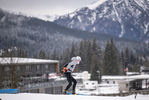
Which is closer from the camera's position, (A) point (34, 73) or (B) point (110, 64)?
(A) point (34, 73)

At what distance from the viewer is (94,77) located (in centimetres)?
6188

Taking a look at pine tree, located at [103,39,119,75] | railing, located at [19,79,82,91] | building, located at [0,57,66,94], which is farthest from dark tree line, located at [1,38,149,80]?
railing, located at [19,79,82,91]

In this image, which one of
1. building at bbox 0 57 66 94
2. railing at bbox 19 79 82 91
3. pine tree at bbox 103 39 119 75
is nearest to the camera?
railing at bbox 19 79 82 91

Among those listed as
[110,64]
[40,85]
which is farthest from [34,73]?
[110,64]

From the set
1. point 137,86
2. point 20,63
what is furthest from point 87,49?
point 20,63

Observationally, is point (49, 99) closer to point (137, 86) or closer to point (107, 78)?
point (137, 86)

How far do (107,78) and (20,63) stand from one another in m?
35.7

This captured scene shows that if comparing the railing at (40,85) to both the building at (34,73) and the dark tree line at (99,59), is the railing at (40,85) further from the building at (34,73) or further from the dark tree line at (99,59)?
the dark tree line at (99,59)

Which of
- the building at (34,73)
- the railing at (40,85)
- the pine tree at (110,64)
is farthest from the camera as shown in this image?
the pine tree at (110,64)

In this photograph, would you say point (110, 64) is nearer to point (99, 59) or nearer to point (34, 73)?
point (99, 59)

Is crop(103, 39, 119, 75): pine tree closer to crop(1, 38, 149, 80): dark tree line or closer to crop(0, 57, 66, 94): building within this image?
crop(1, 38, 149, 80): dark tree line

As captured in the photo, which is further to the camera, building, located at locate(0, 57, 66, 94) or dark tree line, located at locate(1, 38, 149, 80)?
dark tree line, located at locate(1, 38, 149, 80)

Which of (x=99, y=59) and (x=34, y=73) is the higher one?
(x=99, y=59)

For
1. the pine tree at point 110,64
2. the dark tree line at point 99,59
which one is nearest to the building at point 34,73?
the dark tree line at point 99,59
